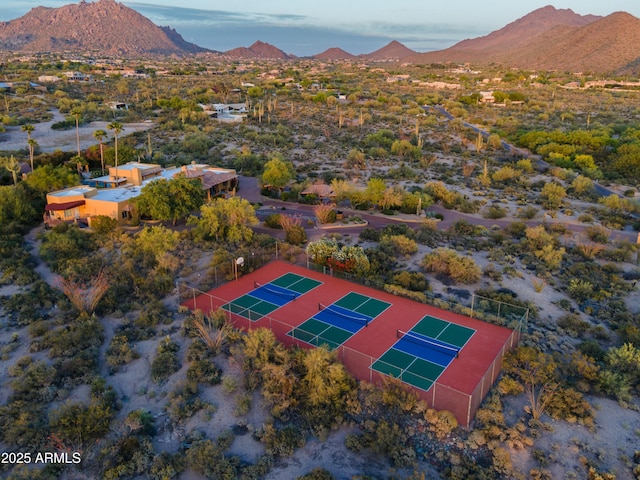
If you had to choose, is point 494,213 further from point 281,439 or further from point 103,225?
point 103,225

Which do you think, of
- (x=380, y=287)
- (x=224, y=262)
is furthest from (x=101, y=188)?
(x=380, y=287)

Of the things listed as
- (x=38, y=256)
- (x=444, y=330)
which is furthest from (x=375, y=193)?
(x=38, y=256)

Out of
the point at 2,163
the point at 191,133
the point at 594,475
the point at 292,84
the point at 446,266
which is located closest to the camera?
the point at 594,475

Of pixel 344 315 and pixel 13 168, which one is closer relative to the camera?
pixel 344 315

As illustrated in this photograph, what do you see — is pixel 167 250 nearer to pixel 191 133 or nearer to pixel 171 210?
pixel 171 210

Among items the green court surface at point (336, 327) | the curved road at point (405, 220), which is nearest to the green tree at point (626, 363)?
the green court surface at point (336, 327)
